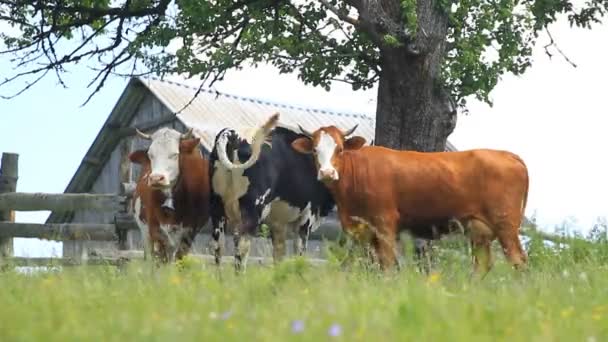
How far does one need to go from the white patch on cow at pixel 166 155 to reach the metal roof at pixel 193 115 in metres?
10.2

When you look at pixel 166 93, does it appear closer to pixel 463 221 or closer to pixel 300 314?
pixel 463 221

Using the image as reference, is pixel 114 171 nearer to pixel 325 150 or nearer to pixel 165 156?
pixel 165 156

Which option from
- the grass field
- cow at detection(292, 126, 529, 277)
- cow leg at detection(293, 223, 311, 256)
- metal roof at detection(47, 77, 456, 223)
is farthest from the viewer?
metal roof at detection(47, 77, 456, 223)

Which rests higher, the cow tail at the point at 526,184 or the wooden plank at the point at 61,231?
the cow tail at the point at 526,184

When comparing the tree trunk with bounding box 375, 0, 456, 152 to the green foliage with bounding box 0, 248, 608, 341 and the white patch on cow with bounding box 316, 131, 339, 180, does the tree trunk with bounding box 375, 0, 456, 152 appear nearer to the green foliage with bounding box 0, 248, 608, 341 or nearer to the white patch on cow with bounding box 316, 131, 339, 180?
the white patch on cow with bounding box 316, 131, 339, 180

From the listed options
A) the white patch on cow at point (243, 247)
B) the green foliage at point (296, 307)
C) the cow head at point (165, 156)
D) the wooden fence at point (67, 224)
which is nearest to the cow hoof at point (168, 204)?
the cow head at point (165, 156)

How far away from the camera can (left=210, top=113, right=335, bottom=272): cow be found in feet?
34.6

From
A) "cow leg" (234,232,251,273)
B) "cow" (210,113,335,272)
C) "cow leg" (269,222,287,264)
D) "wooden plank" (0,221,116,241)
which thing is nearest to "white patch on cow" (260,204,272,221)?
"cow" (210,113,335,272)

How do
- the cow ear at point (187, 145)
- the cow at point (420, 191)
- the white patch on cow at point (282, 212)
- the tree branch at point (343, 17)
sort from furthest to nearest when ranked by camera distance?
the tree branch at point (343, 17)
the white patch on cow at point (282, 212)
the cow ear at point (187, 145)
the cow at point (420, 191)

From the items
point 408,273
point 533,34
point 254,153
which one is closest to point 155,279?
point 408,273

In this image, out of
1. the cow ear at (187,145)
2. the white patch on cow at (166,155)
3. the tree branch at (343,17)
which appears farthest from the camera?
the tree branch at (343,17)

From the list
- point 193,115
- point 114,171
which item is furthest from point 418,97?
point 114,171

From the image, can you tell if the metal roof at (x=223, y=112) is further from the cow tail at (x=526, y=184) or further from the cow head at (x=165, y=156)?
the cow tail at (x=526, y=184)

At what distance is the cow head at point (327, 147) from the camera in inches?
391
